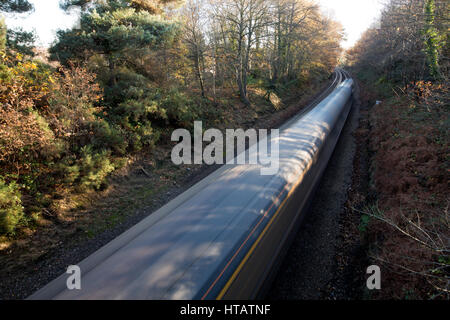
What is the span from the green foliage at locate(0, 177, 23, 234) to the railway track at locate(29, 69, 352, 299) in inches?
79.4

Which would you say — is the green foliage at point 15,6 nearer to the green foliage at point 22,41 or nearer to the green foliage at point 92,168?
the green foliage at point 22,41

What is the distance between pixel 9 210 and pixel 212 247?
5.74m

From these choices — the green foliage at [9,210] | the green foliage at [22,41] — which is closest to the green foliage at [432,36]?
the green foliage at [9,210]

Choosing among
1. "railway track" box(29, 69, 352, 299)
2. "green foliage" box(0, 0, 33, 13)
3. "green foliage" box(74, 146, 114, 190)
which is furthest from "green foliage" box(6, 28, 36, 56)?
"railway track" box(29, 69, 352, 299)

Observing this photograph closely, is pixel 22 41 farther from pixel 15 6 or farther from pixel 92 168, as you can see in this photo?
pixel 92 168

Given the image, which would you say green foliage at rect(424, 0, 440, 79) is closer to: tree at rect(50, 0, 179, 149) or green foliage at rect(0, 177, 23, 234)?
tree at rect(50, 0, 179, 149)

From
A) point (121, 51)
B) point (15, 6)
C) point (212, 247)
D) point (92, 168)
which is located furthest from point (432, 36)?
point (15, 6)

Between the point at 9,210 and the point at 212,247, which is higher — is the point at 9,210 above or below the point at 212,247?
below

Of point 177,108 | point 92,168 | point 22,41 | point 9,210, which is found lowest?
point 9,210

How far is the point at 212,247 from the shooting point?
10.5 feet

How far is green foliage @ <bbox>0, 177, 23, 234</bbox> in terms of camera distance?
5.10m

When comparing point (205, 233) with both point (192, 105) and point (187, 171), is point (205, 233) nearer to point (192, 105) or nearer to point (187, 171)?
point (187, 171)

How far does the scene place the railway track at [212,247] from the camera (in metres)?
2.73

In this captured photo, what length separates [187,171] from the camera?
988 centimetres
